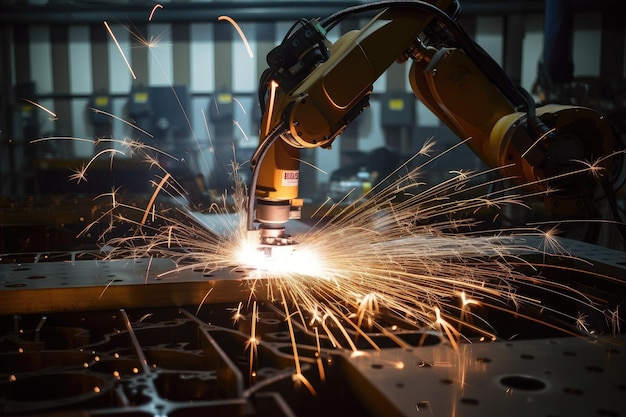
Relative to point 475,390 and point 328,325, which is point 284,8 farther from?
point 475,390

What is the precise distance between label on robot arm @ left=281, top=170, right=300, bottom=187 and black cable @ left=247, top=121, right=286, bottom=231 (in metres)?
0.08

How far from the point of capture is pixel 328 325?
1.79m

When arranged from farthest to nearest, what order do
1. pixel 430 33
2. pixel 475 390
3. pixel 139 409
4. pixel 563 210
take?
1. pixel 563 210
2. pixel 430 33
3. pixel 475 390
4. pixel 139 409

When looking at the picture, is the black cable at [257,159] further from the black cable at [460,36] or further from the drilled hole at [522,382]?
the drilled hole at [522,382]

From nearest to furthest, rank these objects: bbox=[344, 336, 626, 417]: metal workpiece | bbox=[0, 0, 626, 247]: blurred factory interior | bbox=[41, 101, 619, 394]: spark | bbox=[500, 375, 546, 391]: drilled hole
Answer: bbox=[344, 336, 626, 417]: metal workpiece < bbox=[500, 375, 546, 391]: drilled hole < bbox=[41, 101, 619, 394]: spark < bbox=[0, 0, 626, 247]: blurred factory interior

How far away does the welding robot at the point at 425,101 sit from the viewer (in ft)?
6.40

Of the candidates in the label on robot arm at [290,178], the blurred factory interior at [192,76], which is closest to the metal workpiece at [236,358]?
the label on robot arm at [290,178]

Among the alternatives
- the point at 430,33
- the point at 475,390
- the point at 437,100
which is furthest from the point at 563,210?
the point at 475,390

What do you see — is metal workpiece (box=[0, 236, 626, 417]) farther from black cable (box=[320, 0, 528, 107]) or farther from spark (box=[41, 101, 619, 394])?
black cable (box=[320, 0, 528, 107])

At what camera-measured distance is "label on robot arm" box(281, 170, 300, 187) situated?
2008 millimetres

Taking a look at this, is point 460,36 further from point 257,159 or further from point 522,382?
point 522,382

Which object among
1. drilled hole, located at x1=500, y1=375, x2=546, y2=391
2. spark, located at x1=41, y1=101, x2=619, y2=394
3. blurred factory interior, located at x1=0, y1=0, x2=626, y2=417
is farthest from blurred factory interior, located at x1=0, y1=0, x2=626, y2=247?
drilled hole, located at x1=500, y1=375, x2=546, y2=391

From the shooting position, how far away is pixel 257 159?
6.50 ft

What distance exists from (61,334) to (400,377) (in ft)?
3.31
